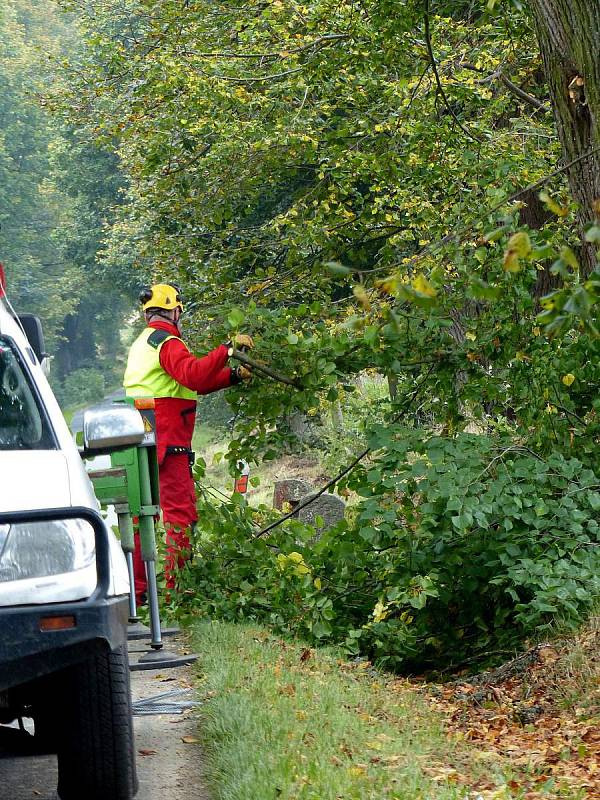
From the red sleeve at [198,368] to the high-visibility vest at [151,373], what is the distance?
160 mm

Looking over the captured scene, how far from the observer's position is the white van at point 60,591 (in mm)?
3830

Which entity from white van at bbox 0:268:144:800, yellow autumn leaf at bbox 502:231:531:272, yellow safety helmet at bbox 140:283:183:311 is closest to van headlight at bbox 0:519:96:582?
white van at bbox 0:268:144:800

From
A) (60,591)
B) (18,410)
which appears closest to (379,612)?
(18,410)

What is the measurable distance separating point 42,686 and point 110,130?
11.2 m

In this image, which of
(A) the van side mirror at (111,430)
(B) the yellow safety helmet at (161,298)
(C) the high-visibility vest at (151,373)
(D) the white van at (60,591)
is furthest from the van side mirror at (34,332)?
(B) the yellow safety helmet at (161,298)

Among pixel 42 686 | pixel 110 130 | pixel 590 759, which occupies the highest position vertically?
pixel 110 130

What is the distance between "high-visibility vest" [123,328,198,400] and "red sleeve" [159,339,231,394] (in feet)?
0.53

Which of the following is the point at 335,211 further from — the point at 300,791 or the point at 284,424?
the point at 300,791

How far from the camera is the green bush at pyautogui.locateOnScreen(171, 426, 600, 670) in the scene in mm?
7555

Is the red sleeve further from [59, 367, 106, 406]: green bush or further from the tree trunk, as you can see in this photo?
[59, 367, 106, 406]: green bush

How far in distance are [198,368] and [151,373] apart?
609 millimetres

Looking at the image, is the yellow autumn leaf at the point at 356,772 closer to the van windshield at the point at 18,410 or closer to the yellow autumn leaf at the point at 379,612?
the van windshield at the point at 18,410

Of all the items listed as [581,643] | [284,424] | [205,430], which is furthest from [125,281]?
[581,643]

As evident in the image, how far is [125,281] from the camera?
41.4m
